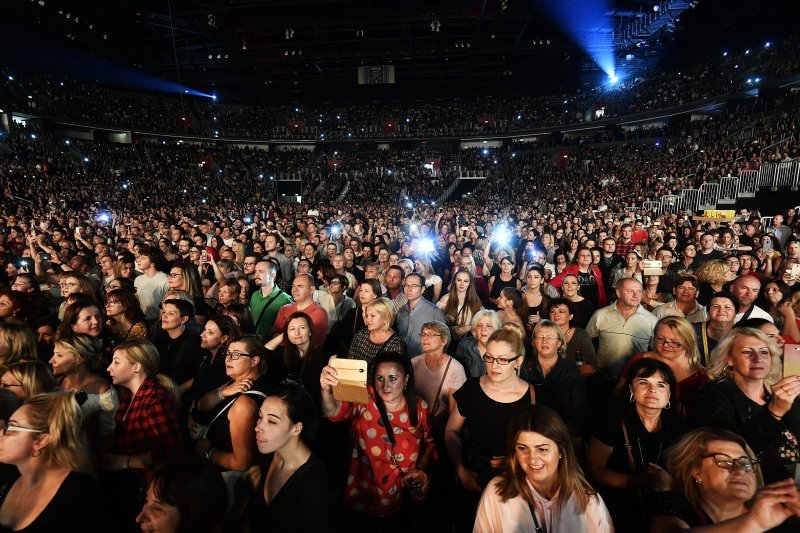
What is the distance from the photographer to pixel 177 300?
3.64 meters

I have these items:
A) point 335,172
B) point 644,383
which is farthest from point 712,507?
point 335,172

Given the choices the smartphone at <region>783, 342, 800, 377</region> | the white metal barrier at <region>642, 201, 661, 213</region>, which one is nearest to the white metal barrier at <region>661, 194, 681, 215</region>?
the white metal barrier at <region>642, 201, 661, 213</region>

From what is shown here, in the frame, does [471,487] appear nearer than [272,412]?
No

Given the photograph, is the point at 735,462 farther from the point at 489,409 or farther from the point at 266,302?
the point at 266,302

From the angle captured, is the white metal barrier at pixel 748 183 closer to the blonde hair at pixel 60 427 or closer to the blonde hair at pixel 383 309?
the blonde hair at pixel 383 309

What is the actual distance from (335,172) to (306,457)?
1499 inches

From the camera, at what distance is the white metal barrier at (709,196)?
15.2 metres

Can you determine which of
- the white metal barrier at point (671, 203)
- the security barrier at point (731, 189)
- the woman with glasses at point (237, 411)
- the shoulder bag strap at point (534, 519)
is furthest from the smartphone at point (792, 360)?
the white metal barrier at point (671, 203)

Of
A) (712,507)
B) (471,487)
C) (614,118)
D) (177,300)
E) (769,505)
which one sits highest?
(614,118)

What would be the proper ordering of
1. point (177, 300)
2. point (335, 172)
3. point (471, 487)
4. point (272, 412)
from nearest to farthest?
point (272, 412) < point (471, 487) < point (177, 300) < point (335, 172)

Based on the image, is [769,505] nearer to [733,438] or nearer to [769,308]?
[733,438]

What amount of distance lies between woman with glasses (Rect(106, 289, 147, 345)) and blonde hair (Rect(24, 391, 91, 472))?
6.49 ft

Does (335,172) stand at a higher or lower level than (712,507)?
higher

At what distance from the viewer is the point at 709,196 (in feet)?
50.8
